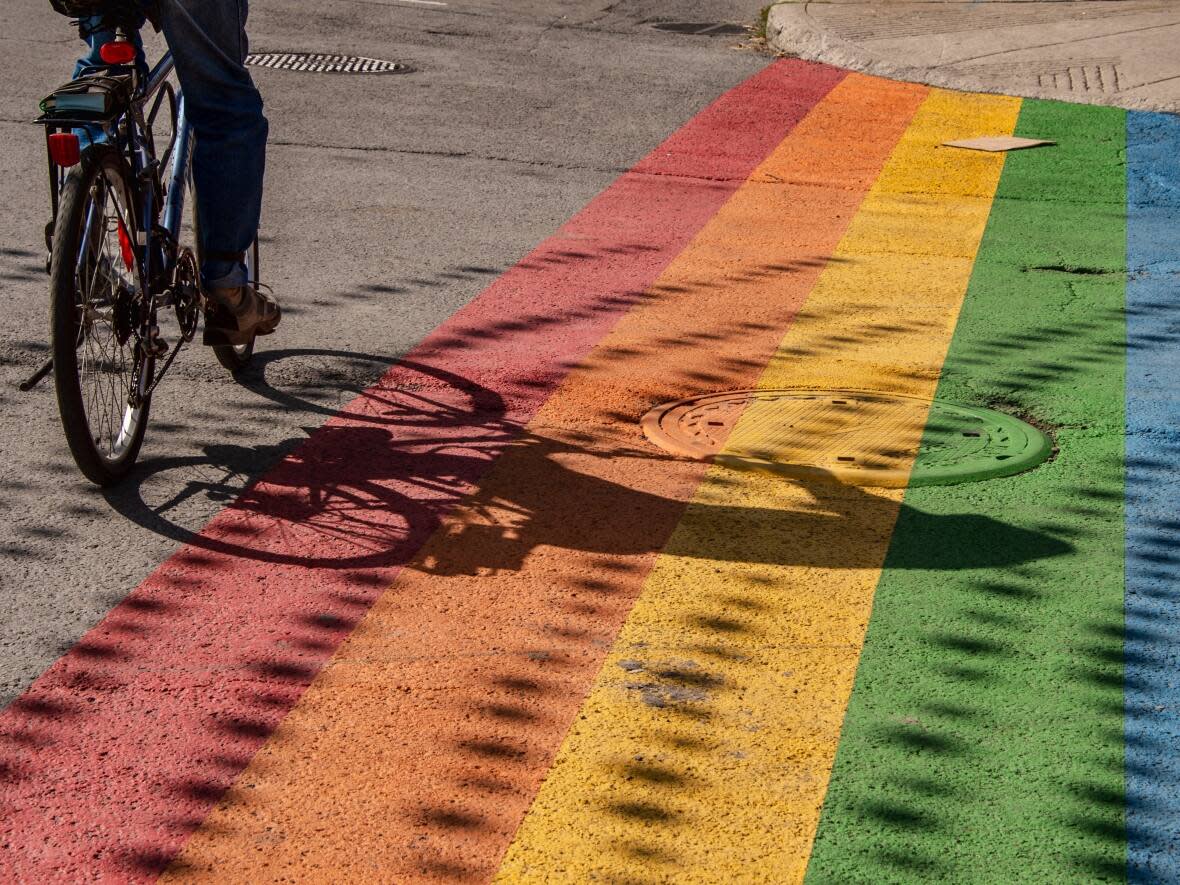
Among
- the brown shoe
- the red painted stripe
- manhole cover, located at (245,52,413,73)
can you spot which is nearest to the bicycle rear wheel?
the brown shoe

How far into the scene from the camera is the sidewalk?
12.5 metres

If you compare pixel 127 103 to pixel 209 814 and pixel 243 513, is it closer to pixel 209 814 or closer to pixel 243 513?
pixel 243 513

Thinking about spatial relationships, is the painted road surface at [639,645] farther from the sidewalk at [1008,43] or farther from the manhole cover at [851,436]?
the sidewalk at [1008,43]

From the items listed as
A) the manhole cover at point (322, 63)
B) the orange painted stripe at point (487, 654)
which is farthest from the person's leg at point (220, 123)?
the manhole cover at point (322, 63)

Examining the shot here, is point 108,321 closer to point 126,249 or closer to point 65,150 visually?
point 126,249

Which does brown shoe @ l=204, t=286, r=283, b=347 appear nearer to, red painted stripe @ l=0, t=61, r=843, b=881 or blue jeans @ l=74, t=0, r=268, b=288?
blue jeans @ l=74, t=0, r=268, b=288

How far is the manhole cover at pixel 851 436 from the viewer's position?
518 centimetres

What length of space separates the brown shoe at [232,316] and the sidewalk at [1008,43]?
332 inches

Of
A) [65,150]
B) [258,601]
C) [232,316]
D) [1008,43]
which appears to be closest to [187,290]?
[232,316]

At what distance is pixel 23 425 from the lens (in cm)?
543

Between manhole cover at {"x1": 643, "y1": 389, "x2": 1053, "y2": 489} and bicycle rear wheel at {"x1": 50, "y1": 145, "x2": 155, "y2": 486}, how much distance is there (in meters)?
1.69

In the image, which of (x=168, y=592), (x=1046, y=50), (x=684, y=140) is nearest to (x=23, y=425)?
(x=168, y=592)

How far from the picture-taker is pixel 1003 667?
3889mm

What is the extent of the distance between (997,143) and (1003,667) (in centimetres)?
747
